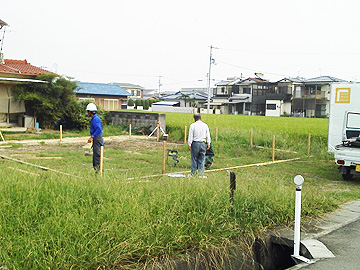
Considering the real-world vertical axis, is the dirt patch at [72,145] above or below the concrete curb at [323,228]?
below

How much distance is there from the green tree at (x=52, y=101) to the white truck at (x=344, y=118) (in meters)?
14.0

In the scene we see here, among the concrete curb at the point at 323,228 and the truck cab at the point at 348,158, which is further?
the truck cab at the point at 348,158

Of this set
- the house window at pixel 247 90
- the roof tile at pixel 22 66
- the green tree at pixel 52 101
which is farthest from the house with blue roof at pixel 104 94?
the green tree at pixel 52 101

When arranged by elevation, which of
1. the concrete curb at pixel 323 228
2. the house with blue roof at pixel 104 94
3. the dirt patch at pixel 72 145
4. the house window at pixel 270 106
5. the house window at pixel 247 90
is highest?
the house window at pixel 247 90

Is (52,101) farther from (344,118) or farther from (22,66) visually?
(344,118)

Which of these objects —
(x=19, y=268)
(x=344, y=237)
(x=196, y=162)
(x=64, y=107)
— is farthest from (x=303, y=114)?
(x=19, y=268)

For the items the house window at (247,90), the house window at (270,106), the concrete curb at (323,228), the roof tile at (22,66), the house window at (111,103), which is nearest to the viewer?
the concrete curb at (323,228)

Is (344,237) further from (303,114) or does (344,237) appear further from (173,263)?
(303,114)

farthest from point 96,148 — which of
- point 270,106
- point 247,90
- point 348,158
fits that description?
point 247,90

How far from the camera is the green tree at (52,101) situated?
71.6ft

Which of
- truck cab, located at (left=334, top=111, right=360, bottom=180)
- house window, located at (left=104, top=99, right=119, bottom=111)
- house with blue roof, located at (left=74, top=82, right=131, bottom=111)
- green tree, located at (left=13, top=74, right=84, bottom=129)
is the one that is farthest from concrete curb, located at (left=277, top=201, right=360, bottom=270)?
house window, located at (left=104, top=99, right=119, bottom=111)

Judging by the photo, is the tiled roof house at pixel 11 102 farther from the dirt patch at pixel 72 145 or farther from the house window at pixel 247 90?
the house window at pixel 247 90

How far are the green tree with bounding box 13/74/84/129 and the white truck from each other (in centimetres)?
1398

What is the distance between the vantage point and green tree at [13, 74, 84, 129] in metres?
21.8
